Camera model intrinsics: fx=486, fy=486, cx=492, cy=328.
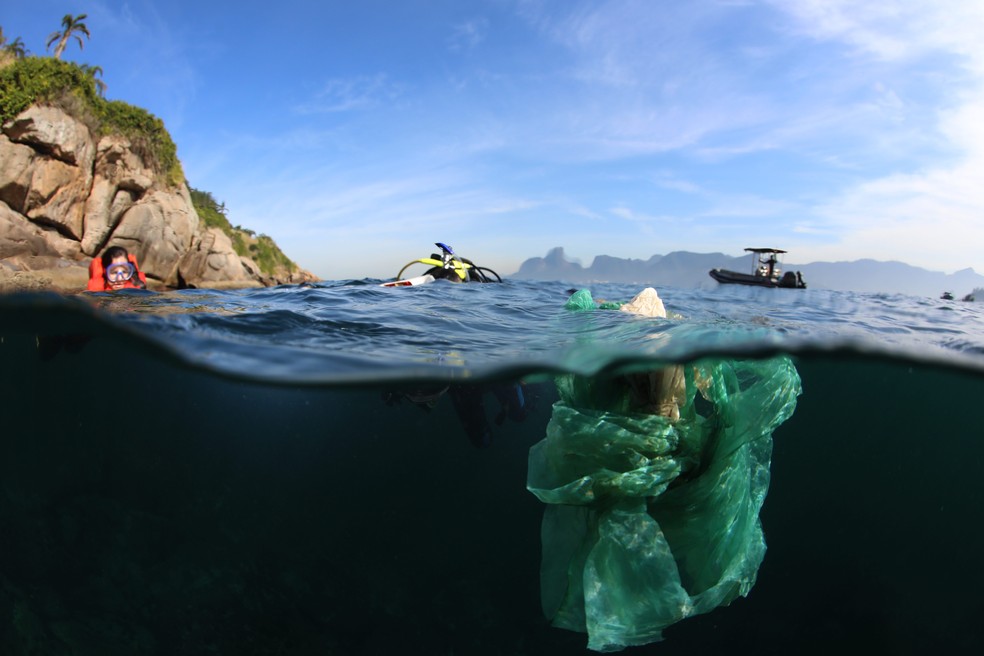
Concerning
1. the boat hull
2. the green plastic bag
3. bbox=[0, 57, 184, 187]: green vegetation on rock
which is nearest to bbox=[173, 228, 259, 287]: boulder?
bbox=[0, 57, 184, 187]: green vegetation on rock

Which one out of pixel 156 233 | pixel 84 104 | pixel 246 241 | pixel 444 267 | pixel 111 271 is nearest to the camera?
pixel 111 271

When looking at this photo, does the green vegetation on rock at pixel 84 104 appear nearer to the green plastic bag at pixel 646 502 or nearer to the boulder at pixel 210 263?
the boulder at pixel 210 263

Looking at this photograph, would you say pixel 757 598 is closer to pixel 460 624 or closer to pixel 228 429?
pixel 460 624

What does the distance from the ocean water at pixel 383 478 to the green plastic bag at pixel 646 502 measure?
36 cm

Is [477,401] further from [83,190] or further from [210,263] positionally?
[210,263]

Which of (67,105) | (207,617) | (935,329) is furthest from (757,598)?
(67,105)

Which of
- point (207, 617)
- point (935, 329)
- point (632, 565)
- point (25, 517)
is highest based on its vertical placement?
point (935, 329)

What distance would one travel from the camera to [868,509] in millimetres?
12422

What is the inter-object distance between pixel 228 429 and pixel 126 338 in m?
8.32

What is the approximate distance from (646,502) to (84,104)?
1386 inches

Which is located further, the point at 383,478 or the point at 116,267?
the point at 383,478

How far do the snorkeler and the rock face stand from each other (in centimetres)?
1518

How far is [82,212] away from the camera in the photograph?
25.5m

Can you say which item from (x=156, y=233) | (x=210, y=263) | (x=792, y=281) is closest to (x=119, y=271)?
(x=156, y=233)
